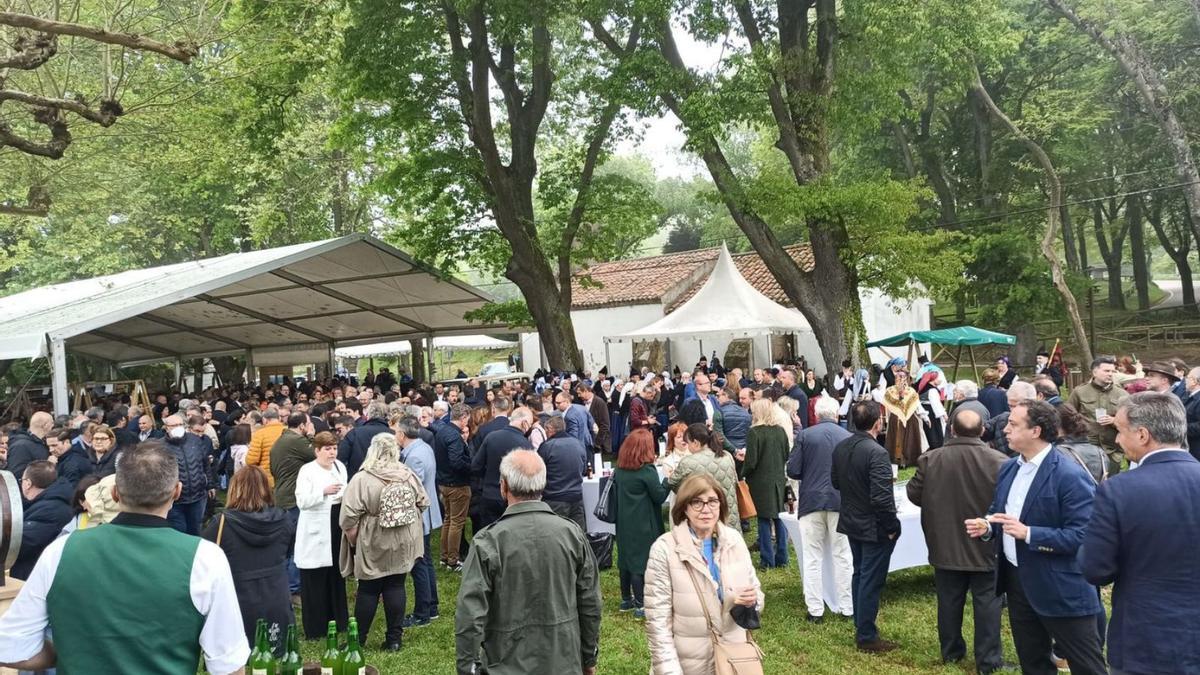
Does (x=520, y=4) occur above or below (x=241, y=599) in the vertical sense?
above

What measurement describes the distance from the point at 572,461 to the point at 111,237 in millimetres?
24814

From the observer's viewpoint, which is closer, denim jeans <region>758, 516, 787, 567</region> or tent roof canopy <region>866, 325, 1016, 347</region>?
denim jeans <region>758, 516, 787, 567</region>

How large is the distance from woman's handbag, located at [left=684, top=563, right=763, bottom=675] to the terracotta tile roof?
812 inches

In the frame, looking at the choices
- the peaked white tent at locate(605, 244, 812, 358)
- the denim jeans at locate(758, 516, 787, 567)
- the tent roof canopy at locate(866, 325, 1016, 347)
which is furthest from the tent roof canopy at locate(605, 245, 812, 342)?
the denim jeans at locate(758, 516, 787, 567)

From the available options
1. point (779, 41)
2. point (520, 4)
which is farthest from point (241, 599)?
point (779, 41)

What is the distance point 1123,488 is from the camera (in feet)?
10.4

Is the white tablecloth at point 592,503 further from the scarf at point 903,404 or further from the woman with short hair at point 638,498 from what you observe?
the scarf at point 903,404

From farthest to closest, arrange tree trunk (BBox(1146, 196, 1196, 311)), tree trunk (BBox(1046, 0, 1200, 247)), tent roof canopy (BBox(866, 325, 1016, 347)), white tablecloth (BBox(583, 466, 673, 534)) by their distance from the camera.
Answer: tree trunk (BBox(1146, 196, 1196, 311)) < tree trunk (BBox(1046, 0, 1200, 247)) < tent roof canopy (BBox(866, 325, 1016, 347)) < white tablecloth (BBox(583, 466, 673, 534))

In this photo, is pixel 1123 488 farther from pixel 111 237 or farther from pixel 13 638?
pixel 111 237

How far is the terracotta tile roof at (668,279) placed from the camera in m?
25.2

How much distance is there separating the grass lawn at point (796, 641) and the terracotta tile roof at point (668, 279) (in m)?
17.1

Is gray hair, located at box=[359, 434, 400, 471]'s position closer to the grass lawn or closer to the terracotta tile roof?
the grass lawn

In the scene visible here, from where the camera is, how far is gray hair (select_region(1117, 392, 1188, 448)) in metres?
3.16

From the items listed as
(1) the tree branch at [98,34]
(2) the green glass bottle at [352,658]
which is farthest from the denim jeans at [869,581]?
(1) the tree branch at [98,34]
